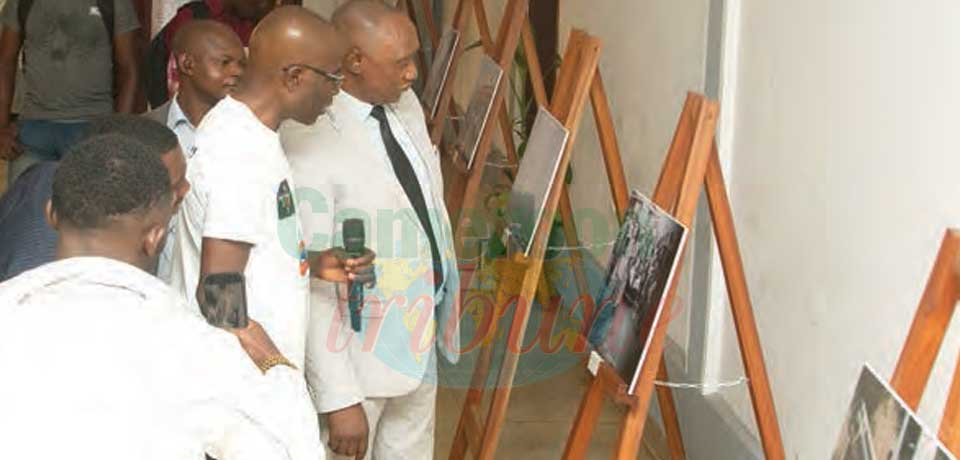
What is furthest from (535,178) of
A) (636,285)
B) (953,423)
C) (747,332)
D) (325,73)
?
(953,423)

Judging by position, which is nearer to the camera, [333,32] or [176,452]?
[176,452]

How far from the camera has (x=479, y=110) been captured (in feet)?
14.7

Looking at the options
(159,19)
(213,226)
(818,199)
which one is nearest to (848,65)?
(818,199)

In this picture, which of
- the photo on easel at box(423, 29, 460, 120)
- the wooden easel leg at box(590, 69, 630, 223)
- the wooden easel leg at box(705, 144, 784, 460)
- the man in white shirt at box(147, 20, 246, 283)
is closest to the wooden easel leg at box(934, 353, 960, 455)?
the wooden easel leg at box(705, 144, 784, 460)

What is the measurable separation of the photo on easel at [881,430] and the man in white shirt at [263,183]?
1056mm

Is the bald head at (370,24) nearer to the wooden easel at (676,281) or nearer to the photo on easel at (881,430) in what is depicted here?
the wooden easel at (676,281)

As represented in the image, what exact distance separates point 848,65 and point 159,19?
2404 millimetres

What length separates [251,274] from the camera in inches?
98.9

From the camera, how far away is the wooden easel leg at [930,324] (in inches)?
79.8

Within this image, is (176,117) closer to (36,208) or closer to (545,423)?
(36,208)

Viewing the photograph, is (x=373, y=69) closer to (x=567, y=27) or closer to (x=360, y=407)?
(x=360, y=407)

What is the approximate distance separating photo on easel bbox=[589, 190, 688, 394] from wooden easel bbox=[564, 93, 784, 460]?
0.07ft

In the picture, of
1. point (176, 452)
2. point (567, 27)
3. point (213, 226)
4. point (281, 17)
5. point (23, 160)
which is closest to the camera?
point (176, 452)

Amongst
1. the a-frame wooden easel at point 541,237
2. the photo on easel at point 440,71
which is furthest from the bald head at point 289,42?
the photo on easel at point 440,71
